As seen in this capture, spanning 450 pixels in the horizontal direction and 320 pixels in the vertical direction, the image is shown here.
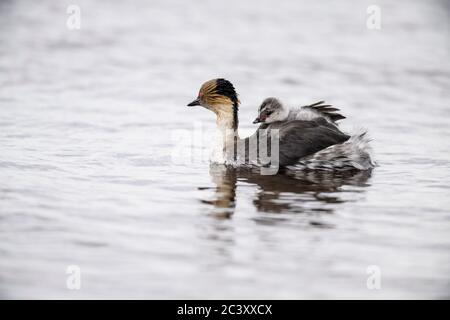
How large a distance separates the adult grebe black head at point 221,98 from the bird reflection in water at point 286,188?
833 mm

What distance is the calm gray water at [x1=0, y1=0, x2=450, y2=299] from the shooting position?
6172 millimetres

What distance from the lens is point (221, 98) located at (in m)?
10.2

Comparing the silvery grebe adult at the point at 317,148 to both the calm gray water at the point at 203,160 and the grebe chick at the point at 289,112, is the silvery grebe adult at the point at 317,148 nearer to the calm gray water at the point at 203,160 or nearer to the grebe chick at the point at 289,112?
the grebe chick at the point at 289,112

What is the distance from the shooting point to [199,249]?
659cm

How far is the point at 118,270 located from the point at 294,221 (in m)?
1.90

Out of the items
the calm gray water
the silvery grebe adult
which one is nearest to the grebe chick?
the silvery grebe adult

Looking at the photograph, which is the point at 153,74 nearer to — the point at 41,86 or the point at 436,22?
the point at 41,86

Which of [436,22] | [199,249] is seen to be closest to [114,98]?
[199,249]

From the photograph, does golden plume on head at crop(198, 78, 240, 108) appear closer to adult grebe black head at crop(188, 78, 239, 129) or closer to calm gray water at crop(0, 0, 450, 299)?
adult grebe black head at crop(188, 78, 239, 129)

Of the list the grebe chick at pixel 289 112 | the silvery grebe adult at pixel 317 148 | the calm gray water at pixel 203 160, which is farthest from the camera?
the grebe chick at pixel 289 112

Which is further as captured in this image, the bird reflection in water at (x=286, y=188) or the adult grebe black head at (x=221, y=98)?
the adult grebe black head at (x=221, y=98)

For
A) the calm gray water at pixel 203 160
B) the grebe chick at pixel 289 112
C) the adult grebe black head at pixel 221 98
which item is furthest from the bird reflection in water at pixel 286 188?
the adult grebe black head at pixel 221 98

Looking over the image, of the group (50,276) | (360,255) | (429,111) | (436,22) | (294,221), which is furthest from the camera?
(436,22)

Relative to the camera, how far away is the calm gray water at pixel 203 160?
20.2 ft
